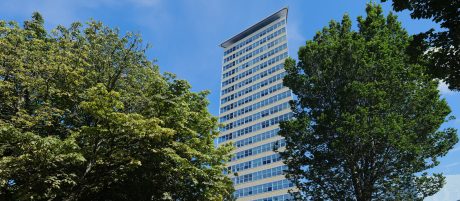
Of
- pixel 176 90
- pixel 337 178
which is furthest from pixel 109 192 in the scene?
pixel 337 178

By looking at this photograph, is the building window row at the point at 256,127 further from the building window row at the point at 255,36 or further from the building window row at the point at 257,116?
the building window row at the point at 255,36

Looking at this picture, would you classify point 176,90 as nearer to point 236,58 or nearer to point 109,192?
point 109,192

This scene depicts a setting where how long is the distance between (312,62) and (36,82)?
15.1 metres

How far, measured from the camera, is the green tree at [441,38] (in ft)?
28.5

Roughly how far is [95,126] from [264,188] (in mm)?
76436

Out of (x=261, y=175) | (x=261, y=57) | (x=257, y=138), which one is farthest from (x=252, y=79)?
(x=261, y=175)

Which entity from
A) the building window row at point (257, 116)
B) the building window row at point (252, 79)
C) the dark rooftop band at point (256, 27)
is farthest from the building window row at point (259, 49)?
the building window row at point (257, 116)

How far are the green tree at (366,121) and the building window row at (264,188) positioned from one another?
63.6 meters

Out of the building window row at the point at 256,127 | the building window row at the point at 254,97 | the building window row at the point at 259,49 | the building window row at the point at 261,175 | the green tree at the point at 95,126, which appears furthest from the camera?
the building window row at the point at 259,49

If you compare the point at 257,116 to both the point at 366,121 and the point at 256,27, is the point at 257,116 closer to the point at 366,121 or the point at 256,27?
the point at 256,27

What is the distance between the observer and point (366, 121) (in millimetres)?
19062

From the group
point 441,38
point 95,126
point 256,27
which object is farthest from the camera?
point 256,27

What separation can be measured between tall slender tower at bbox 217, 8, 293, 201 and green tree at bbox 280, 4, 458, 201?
206ft

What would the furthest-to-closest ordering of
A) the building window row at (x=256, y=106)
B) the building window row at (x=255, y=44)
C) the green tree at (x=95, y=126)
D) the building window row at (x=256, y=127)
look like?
the building window row at (x=255, y=44), the building window row at (x=256, y=106), the building window row at (x=256, y=127), the green tree at (x=95, y=126)
